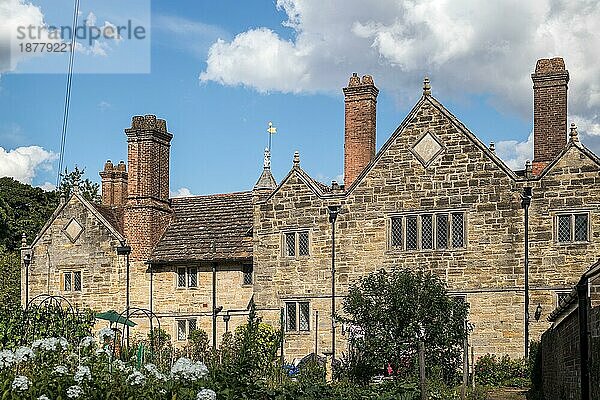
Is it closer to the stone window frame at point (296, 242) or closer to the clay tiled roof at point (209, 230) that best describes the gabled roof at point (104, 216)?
the clay tiled roof at point (209, 230)

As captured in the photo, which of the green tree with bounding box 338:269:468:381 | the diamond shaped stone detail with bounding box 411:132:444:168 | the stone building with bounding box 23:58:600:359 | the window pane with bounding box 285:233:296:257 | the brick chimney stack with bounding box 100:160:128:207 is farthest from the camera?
the brick chimney stack with bounding box 100:160:128:207

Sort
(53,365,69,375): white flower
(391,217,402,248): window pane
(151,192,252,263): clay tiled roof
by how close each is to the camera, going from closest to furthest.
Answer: (53,365,69,375): white flower < (391,217,402,248): window pane < (151,192,252,263): clay tiled roof

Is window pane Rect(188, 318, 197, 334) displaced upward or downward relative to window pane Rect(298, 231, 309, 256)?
downward

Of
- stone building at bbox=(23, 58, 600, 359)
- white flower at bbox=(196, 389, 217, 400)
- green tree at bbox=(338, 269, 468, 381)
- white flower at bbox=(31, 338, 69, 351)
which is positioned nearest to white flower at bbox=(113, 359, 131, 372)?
white flower at bbox=(31, 338, 69, 351)

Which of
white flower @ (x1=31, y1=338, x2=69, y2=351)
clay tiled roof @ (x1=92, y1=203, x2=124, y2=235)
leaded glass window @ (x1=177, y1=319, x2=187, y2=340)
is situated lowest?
leaded glass window @ (x1=177, y1=319, x2=187, y2=340)

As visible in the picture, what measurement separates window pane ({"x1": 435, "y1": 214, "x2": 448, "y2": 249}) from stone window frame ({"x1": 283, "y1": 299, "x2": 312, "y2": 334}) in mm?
5175

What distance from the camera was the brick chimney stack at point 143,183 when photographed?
38.1 m

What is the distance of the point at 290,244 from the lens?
35000 millimetres

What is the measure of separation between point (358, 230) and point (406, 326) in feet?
21.5

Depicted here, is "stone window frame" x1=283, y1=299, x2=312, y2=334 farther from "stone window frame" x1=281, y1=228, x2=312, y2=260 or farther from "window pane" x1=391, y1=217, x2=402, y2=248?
"window pane" x1=391, y1=217, x2=402, y2=248

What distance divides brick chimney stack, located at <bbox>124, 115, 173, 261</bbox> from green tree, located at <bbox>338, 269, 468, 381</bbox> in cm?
1223

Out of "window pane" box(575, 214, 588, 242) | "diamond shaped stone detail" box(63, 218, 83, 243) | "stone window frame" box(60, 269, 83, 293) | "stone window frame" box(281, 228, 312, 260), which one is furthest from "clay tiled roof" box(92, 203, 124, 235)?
"window pane" box(575, 214, 588, 242)

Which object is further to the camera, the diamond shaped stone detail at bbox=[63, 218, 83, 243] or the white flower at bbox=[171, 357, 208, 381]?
the diamond shaped stone detail at bbox=[63, 218, 83, 243]

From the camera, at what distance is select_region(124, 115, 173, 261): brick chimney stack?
3806 centimetres
